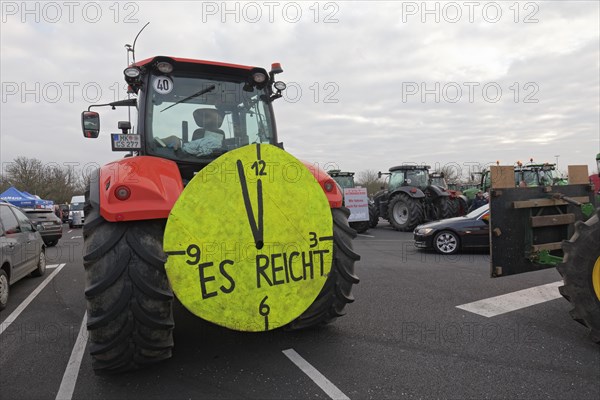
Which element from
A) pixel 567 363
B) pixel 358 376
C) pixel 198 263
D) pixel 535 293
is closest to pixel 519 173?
pixel 535 293

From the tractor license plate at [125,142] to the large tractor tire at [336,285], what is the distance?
1943 millimetres

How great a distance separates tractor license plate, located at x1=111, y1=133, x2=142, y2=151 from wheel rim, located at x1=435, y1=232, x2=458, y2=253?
7.66 metres

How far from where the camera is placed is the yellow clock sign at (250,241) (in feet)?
8.02

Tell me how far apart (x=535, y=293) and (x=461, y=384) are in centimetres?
318

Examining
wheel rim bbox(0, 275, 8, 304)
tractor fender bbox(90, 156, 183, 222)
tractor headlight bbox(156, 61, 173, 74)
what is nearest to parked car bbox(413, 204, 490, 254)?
tractor headlight bbox(156, 61, 173, 74)

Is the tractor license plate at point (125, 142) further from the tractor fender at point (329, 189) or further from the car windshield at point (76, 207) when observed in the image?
the car windshield at point (76, 207)

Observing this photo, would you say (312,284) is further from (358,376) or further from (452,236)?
(452,236)

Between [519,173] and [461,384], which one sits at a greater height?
[519,173]

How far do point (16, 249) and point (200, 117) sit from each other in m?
4.62

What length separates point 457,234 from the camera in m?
8.88

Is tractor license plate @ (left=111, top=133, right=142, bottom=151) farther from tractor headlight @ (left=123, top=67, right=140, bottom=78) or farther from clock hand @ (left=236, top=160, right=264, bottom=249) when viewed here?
clock hand @ (left=236, top=160, right=264, bottom=249)

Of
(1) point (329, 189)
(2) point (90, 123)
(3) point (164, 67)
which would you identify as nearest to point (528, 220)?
(1) point (329, 189)

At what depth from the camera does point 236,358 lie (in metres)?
3.19

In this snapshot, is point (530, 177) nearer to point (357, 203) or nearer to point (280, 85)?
point (357, 203)
